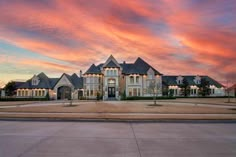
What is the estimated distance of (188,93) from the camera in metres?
64.3

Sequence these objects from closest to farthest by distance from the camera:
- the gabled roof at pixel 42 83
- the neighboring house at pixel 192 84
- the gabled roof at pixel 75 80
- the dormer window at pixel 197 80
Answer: the gabled roof at pixel 42 83 → the gabled roof at pixel 75 80 → the neighboring house at pixel 192 84 → the dormer window at pixel 197 80

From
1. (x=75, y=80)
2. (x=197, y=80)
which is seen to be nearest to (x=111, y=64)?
(x=75, y=80)

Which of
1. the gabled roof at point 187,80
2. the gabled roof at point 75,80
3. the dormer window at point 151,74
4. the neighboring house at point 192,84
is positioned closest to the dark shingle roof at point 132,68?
the dormer window at point 151,74

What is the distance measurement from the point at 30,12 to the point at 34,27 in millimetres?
4333

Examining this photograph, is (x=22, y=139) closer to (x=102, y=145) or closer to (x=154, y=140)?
(x=102, y=145)

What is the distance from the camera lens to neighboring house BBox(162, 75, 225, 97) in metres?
65.1

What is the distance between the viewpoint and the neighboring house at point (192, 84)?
65125 millimetres

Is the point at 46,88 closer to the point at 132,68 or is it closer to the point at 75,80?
the point at 75,80

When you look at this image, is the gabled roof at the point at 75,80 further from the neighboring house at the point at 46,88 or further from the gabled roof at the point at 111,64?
the gabled roof at the point at 111,64

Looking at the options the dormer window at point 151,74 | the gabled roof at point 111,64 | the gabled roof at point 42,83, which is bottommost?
the gabled roof at point 42,83

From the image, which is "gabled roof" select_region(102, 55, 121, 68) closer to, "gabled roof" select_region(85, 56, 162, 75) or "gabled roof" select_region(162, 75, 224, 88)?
"gabled roof" select_region(85, 56, 162, 75)

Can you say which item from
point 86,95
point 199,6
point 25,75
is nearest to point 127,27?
point 199,6

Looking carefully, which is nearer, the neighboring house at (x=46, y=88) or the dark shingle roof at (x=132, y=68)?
the dark shingle roof at (x=132, y=68)

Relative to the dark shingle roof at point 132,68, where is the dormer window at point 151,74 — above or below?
below
